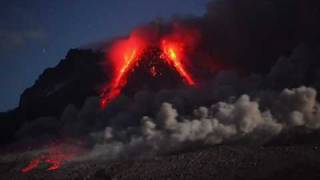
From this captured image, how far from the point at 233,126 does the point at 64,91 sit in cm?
5259

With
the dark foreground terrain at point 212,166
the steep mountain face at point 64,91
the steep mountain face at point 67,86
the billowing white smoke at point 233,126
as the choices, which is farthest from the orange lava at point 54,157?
the steep mountain face at point 67,86

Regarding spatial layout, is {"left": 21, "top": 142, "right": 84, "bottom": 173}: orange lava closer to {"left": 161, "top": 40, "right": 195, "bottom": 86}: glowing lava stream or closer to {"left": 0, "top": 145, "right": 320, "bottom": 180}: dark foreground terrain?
{"left": 0, "top": 145, "right": 320, "bottom": 180}: dark foreground terrain

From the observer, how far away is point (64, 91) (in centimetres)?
11144

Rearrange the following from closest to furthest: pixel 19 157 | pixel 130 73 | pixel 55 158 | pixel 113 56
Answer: pixel 55 158, pixel 19 157, pixel 130 73, pixel 113 56

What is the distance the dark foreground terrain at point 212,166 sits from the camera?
51.1 metres

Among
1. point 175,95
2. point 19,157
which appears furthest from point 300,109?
point 19,157

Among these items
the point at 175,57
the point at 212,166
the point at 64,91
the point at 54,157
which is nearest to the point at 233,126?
the point at 212,166

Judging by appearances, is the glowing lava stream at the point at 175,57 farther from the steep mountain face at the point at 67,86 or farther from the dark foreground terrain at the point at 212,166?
the dark foreground terrain at the point at 212,166

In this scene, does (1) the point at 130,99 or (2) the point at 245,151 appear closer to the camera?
(2) the point at 245,151

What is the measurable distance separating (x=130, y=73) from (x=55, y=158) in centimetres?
3156

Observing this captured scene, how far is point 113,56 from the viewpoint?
11294 cm

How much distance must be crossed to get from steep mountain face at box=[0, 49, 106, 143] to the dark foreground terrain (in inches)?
1574

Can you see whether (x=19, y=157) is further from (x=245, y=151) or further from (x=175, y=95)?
(x=245, y=151)

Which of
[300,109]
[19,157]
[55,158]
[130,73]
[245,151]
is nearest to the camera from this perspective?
[245,151]
